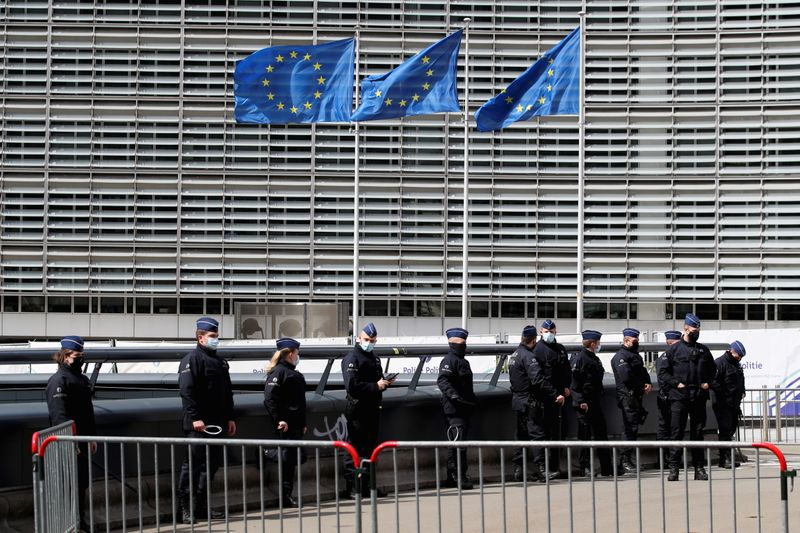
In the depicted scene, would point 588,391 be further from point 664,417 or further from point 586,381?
point 664,417

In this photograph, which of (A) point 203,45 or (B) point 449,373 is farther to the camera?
(A) point 203,45

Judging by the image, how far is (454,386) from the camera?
489 inches

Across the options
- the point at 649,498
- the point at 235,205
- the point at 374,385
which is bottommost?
the point at 649,498

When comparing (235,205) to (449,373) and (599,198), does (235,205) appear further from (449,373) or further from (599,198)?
(449,373)

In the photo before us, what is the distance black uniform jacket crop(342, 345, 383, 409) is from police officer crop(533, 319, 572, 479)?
1955 mm

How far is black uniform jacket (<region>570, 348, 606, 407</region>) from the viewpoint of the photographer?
45.2ft

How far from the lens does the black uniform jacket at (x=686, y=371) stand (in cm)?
1372

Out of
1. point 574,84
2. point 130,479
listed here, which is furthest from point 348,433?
point 574,84

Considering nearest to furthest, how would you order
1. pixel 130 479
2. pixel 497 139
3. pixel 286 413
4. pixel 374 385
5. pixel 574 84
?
pixel 130 479 → pixel 286 413 → pixel 374 385 → pixel 574 84 → pixel 497 139

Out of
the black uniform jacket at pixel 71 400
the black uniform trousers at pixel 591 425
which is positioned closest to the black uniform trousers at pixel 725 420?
the black uniform trousers at pixel 591 425

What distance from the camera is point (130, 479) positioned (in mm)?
9781

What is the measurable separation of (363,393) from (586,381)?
10.2ft

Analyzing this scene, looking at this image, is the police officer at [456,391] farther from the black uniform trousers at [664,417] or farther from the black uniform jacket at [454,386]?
the black uniform trousers at [664,417]

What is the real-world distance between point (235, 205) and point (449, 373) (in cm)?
4329
